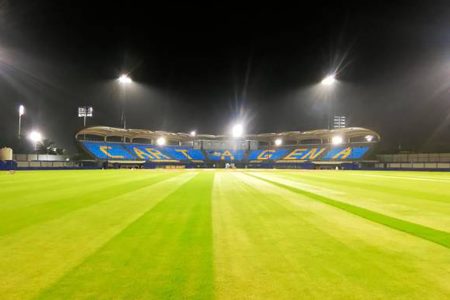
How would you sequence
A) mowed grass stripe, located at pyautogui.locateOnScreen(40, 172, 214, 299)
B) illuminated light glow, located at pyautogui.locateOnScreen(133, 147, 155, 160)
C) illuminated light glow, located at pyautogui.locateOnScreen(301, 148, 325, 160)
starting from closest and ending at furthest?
mowed grass stripe, located at pyautogui.locateOnScreen(40, 172, 214, 299) → illuminated light glow, located at pyautogui.locateOnScreen(133, 147, 155, 160) → illuminated light glow, located at pyautogui.locateOnScreen(301, 148, 325, 160)

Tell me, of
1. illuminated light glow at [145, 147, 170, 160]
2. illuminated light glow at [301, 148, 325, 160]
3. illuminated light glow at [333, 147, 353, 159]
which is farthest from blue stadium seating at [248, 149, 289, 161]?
illuminated light glow at [145, 147, 170, 160]

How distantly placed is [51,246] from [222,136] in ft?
281

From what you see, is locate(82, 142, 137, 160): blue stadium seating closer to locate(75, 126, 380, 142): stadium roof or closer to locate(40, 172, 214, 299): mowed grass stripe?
locate(75, 126, 380, 142): stadium roof

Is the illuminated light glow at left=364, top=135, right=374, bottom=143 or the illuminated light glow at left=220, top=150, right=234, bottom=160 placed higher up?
the illuminated light glow at left=364, top=135, right=374, bottom=143

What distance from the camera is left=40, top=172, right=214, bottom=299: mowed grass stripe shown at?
3.60 meters

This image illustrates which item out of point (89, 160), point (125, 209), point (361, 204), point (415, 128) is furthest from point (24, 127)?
point (415, 128)

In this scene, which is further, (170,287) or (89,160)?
(89,160)

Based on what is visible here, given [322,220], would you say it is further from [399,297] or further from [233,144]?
[233,144]

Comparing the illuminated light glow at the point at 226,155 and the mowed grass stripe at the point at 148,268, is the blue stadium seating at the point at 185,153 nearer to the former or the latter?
the illuminated light glow at the point at 226,155

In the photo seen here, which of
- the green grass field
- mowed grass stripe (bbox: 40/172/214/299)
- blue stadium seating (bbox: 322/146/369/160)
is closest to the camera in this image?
mowed grass stripe (bbox: 40/172/214/299)

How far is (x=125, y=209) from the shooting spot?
33.3 feet

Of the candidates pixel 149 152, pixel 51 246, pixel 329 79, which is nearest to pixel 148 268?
pixel 51 246

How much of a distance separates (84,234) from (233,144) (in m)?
88.3

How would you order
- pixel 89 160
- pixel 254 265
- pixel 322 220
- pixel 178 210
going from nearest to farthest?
pixel 254 265, pixel 322 220, pixel 178 210, pixel 89 160
